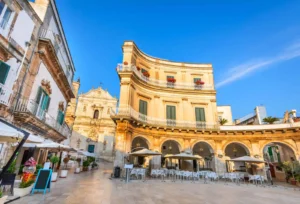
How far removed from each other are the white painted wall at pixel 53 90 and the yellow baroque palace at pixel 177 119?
5.02 m

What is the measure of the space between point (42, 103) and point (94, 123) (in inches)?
836

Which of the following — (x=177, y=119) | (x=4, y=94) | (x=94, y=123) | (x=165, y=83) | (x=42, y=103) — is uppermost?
(x=165, y=83)

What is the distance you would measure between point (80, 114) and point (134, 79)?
2048 centimetres

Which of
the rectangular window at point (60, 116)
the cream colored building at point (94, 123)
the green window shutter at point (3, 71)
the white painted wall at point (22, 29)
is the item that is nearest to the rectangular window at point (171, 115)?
the rectangular window at point (60, 116)

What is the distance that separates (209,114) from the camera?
19062 millimetres

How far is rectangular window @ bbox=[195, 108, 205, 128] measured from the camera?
726 inches

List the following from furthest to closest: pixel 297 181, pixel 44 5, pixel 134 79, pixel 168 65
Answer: pixel 168 65, pixel 134 79, pixel 297 181, pixel 44 5

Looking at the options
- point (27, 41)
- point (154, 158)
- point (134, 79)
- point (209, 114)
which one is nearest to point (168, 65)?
point (134, 79)

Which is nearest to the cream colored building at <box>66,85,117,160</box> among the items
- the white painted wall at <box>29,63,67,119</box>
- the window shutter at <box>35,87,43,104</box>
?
the white painted wall at <box>29,63,67,119</box>

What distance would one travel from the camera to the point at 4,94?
7789 mm

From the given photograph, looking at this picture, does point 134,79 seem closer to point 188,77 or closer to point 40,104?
point 188,77

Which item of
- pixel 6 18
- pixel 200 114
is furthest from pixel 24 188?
pixel 200 114

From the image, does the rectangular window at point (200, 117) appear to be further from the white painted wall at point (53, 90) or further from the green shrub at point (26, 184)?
the green shrub at point (26, 184)

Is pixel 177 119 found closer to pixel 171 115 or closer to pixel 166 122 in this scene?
pixel 171 115
